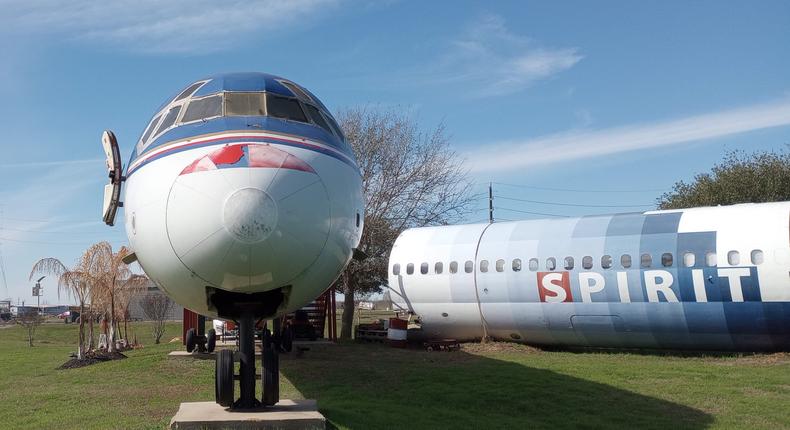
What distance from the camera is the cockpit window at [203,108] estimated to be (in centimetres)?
690

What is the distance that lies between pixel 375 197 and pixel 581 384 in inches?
581

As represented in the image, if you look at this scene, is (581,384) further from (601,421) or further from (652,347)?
(652,347)

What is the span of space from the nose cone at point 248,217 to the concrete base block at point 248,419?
5.49ft

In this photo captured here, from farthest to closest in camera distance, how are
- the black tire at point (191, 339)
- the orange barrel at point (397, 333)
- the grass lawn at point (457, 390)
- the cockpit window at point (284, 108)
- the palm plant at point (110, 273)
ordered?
the orange barrel at point (397, 333)
the palm plant at point (110, 273)
the grass lawn at point (457, 390)
the black tire at point (191, 339)
the cockpit window at point (284, 108)

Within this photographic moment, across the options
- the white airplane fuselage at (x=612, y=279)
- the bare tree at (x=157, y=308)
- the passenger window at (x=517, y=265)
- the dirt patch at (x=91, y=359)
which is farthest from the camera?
Answer: the bare tree at (x=157, y=308)

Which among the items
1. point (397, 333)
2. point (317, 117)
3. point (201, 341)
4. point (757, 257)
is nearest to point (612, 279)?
point (757, 257)

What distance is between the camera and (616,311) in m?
17.3

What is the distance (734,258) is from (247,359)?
12265 mm

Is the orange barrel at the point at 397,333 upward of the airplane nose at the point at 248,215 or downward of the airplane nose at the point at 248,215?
downward

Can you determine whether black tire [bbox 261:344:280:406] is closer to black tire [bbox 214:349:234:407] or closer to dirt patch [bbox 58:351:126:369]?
black tire [bbox 214:349:234:407]

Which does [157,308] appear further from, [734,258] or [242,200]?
[242,200]

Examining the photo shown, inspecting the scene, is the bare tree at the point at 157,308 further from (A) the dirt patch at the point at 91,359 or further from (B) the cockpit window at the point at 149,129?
(B) the cockpit window at the point at 149,129

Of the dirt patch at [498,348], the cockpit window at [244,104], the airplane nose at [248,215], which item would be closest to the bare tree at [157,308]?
the dirt patch at [498,348]

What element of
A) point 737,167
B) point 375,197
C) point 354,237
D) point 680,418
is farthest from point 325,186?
point 737,167
